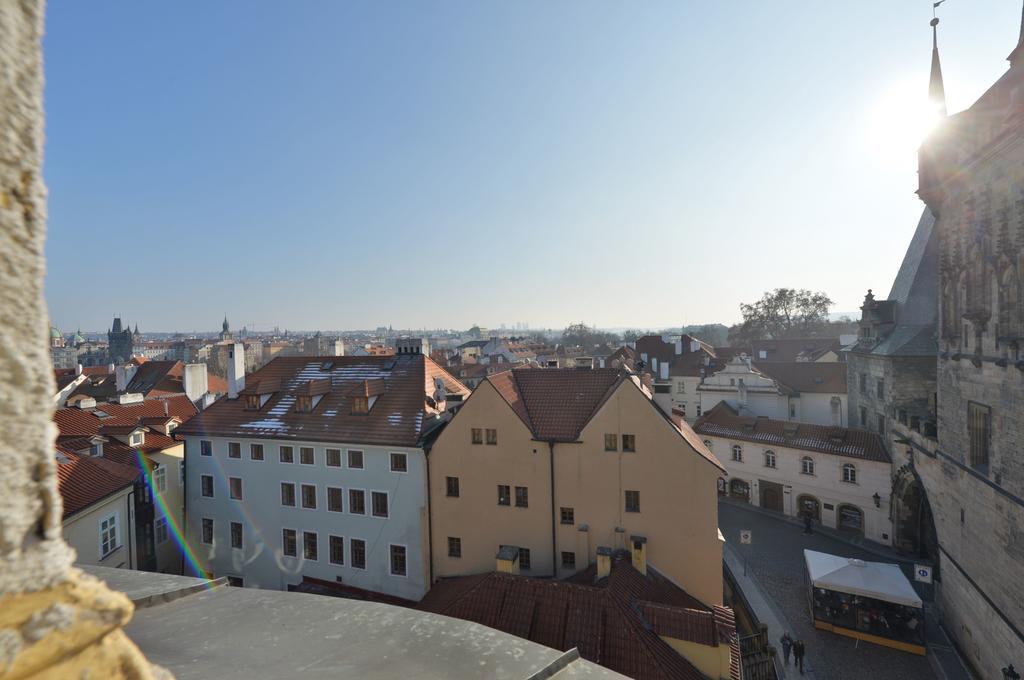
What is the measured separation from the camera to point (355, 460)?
1881cm

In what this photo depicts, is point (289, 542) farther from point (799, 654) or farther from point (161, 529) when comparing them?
point (799, 654)

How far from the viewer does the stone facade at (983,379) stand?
43.4 ft

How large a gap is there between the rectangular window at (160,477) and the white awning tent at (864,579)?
26.2m

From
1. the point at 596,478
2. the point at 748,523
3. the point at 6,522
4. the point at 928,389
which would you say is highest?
the point at 6,522

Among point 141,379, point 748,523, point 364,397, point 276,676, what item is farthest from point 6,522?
point 141,379

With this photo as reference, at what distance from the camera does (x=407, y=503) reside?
18016 mm

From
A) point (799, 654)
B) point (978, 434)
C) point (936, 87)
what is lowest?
point (799, 654)

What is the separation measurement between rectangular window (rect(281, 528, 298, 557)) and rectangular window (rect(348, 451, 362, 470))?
3827 mm

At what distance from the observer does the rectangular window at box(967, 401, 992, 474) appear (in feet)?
49.6

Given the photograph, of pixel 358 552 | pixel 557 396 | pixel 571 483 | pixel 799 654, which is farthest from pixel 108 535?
pixel 799 654

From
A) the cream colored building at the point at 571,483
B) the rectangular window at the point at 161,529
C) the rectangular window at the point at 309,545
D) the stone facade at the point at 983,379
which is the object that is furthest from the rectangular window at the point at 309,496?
the stone facade at the point at 983,379

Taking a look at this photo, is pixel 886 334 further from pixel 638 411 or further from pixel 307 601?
pixel 307 601

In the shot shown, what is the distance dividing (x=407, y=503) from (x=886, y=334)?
27.2 meters

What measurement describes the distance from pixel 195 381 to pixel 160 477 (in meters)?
16.9
